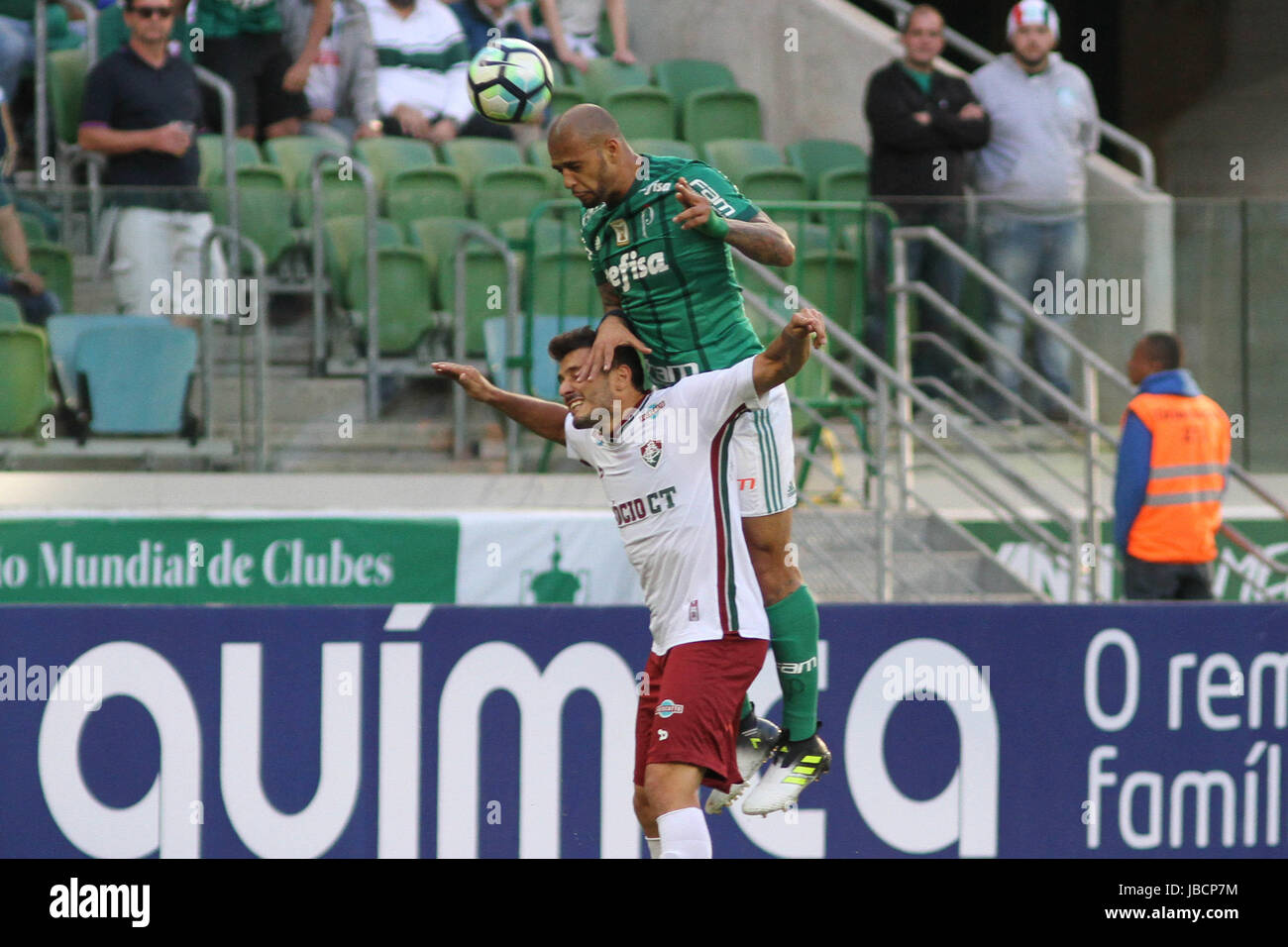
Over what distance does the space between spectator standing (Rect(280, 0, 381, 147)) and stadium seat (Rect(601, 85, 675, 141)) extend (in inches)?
65.3

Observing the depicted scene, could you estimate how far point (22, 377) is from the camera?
29.0ft

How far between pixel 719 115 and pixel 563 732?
6.79m

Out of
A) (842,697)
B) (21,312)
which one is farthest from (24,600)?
(842,697)

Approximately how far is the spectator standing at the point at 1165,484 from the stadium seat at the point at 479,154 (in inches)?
168

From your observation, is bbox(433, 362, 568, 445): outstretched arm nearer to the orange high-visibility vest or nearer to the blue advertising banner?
the blue advertising banner

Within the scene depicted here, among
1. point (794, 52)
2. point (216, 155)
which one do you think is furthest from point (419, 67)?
point (794, 52)

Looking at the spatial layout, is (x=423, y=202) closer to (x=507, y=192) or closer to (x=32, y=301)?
(x=507, y=192)

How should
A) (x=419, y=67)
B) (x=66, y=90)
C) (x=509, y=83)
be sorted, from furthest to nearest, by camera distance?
(x=419, y=67) → (x=66, y=90) → (x=509, y=83)

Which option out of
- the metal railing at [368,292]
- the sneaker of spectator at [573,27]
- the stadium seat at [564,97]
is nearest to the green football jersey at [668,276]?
the metal railing at [368,292]

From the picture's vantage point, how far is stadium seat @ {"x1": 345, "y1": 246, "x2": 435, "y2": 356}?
9398mm

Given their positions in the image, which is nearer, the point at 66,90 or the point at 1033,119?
the point at 1033,119

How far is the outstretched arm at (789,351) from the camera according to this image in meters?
4.80

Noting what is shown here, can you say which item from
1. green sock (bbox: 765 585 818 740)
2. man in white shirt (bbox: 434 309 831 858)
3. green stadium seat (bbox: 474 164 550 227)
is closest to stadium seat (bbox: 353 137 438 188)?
green stadium seat (bbox: 474 164 550 227)
